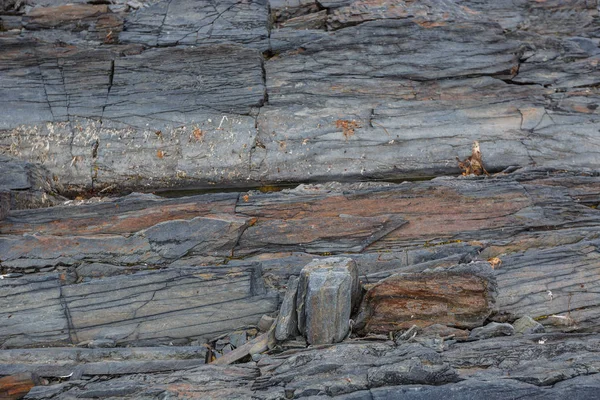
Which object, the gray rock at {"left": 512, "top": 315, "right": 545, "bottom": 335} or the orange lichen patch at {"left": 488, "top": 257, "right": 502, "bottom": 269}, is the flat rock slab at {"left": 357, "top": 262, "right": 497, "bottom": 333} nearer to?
the gray rock at {"left": 512, "top": 315, "right": 545, "bottom": 335}

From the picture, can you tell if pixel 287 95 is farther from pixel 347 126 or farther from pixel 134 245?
pixel 134 245

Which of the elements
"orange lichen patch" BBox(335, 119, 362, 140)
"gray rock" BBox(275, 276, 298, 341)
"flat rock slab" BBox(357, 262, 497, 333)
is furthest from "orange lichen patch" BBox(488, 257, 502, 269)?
"orange lichen patch" BBox(335, 119, 362, 140)

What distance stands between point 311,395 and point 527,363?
255 cm

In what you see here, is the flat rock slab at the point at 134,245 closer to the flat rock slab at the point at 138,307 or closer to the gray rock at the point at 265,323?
the flat rock slab at the point at 138,307

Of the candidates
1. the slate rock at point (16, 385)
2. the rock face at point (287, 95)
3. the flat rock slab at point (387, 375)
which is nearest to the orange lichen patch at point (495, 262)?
the flat rock slab at point (387, 375)

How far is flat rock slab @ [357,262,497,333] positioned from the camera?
27.1 ft

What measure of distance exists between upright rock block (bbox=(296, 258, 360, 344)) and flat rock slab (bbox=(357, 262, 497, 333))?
43 cm

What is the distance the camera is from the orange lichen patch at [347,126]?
12.3m

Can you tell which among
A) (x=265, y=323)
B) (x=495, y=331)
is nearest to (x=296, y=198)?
(x=265, y=323)

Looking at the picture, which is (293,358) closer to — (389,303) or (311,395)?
(311,395)

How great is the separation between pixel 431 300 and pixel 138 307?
428cm

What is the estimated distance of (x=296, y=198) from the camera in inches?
414

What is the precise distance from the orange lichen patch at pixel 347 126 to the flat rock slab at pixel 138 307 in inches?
171

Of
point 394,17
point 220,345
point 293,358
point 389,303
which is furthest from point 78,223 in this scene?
point 394,17
